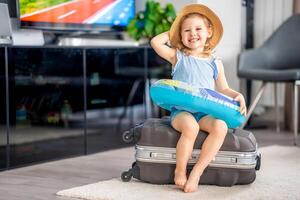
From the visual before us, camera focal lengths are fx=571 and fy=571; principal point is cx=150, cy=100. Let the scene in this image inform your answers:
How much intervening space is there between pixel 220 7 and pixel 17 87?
1725 millimetres

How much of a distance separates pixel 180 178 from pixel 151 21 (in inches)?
62.8

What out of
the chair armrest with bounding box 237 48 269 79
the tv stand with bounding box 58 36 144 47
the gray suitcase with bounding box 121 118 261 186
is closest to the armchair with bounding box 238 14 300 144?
the chair armrest with bounding box 237 48 269 79

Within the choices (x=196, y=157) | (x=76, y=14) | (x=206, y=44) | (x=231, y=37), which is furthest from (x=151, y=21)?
(x=196, y=157)

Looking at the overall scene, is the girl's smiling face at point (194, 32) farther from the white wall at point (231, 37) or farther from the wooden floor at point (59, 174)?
the white wall at point (231, 37)

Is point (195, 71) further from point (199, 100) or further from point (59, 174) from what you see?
point (59, 174)

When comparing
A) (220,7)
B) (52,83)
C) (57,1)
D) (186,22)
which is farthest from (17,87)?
(220,7)

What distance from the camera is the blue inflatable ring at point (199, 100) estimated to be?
2117mm

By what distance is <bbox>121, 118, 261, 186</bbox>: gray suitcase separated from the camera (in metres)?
2.17

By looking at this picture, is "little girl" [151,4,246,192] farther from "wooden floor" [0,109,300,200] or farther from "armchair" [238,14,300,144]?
"armchair" [238,14,300,144]

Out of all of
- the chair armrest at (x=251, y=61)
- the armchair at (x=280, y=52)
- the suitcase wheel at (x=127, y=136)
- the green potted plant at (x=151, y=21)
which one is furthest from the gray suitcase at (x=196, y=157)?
the armchair at (x=280, y=52)

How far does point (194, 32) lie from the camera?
7.48 ft

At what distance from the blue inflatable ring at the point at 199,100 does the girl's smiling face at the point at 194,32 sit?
0.22m

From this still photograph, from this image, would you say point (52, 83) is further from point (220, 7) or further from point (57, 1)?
point (220, 7)

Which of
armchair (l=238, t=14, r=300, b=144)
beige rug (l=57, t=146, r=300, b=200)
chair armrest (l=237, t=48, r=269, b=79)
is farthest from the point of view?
armchair (l=238, t=14, r=300, b=144)
